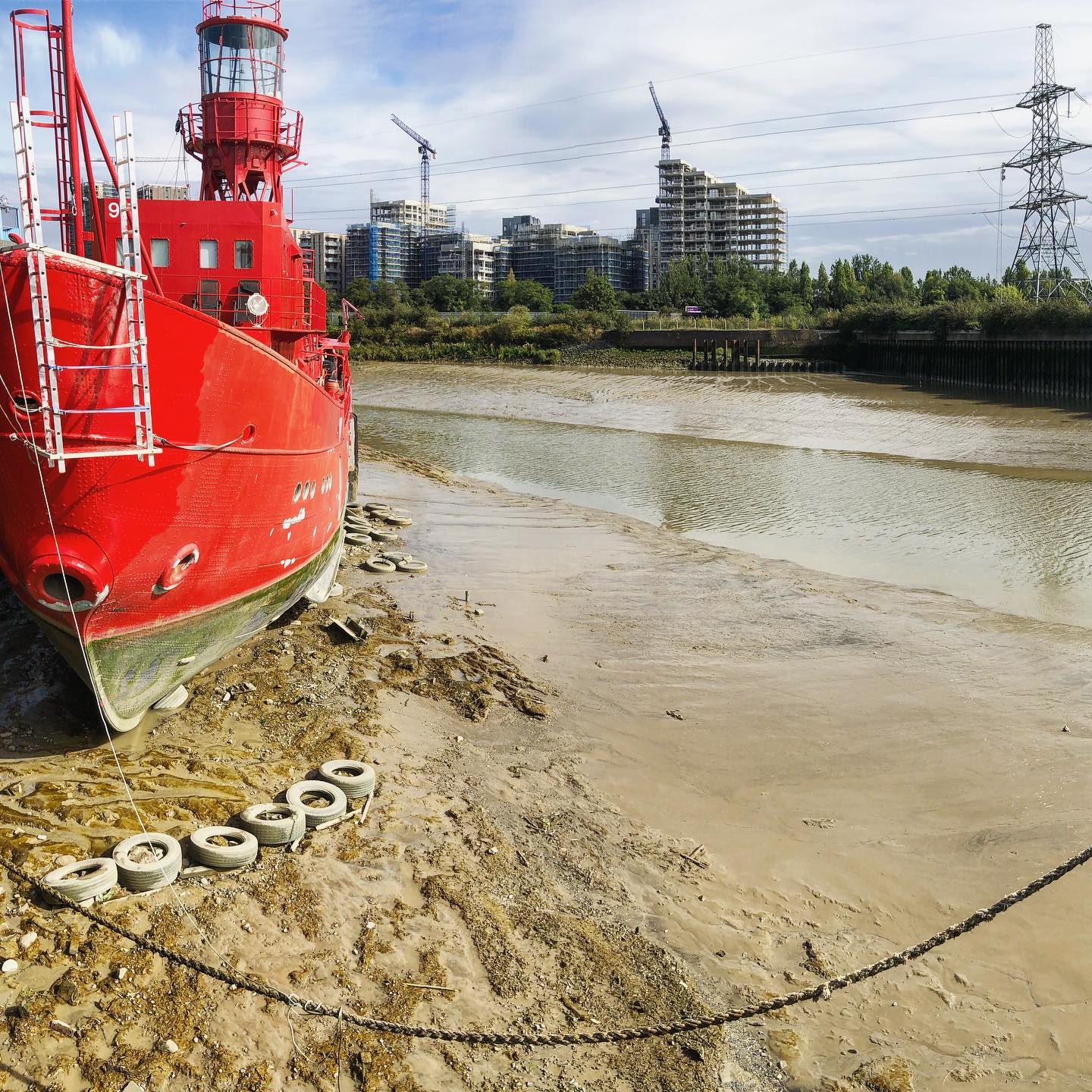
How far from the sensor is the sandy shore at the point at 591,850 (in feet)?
16.9

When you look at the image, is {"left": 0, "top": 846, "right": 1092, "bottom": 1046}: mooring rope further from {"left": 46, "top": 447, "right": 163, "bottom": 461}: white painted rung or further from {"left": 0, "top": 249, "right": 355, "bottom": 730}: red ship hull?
{"left": 46, "top": 447, "right": 163, "bottom": 461}: white painted rung

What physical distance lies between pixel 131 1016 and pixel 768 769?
582 centimetres

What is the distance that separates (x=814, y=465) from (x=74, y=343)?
25.5m

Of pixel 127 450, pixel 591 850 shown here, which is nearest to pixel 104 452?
pixel 127 450

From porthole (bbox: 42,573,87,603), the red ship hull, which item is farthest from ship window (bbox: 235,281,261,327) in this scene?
porthole (bbox: 42,573,87,603)

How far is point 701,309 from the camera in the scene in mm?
102750

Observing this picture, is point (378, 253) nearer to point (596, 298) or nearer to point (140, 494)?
point (596, 298)

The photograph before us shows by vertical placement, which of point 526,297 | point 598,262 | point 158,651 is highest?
point 598,262

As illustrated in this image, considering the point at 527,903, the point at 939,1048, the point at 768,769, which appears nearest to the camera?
the point at 939,1048

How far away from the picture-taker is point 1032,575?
16.2 meters

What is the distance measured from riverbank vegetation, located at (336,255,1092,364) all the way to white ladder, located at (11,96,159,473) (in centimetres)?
2958

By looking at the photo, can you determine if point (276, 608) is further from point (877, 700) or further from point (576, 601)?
point (877, 700)

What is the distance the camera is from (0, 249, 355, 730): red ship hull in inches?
275

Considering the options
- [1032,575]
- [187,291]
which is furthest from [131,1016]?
[1032,575]
